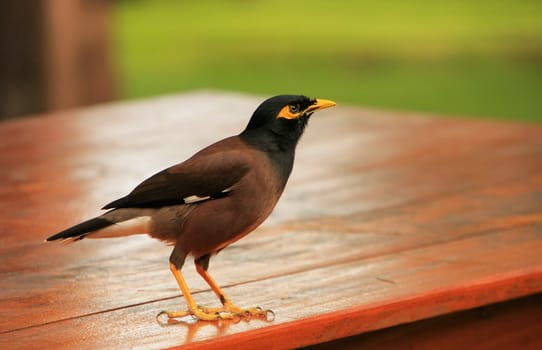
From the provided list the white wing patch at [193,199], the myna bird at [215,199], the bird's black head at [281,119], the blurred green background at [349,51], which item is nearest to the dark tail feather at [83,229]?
the myna bird at [215,199]

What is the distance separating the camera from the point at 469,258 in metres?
2.26

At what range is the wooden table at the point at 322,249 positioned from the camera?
6.38 ft

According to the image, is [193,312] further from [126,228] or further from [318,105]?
[318,105]

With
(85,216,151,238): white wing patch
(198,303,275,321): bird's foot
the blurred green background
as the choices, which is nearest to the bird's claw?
(198,303,275,321): bird's foot

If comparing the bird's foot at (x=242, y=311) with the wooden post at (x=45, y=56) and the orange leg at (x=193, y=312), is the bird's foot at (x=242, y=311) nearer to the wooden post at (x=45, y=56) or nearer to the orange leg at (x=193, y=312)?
the orange leg at (x=193, y=312)

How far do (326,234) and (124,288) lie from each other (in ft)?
1.57

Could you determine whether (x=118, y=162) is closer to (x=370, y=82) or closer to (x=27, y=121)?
(x=27, y=121)

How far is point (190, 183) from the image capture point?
1.96 meters

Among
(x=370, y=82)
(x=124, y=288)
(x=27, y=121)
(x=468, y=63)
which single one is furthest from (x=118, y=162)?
(x=468, y=63)

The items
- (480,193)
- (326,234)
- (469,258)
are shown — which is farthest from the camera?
(480,193)

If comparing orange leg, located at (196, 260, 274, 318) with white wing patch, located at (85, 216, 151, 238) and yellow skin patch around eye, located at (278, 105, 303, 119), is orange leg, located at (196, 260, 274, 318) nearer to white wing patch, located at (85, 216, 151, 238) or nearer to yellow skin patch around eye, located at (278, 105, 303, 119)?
white wing patch, located at (85, 216, 151, 238)

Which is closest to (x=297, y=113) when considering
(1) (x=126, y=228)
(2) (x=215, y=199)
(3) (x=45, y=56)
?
(2) (x=215, y=199)

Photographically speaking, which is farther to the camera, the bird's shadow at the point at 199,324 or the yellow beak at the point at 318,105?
the yellow beak at the point at 318,105

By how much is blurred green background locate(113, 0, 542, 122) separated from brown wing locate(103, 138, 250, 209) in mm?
7248
